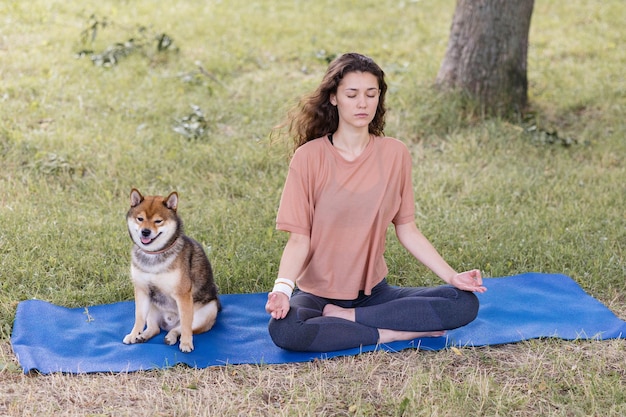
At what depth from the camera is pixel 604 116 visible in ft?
28.2

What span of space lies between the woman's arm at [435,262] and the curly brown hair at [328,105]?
2.07ft

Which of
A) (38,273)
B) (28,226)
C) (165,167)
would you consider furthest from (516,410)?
(165,167)

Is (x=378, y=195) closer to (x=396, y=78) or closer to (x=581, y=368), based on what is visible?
(x=581, y=368)

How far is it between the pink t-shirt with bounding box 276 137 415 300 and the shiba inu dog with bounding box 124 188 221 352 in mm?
558

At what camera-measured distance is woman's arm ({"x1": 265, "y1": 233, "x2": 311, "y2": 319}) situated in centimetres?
414

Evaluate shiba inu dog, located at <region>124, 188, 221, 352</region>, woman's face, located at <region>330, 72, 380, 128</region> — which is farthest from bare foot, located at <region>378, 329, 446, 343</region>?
woman's face, located at <region>330, 72, 380, 128</region>

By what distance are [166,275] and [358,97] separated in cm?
142

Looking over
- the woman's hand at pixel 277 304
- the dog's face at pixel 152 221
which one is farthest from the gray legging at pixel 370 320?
the dog's face at pixel 152 221

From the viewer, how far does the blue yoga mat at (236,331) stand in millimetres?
4262

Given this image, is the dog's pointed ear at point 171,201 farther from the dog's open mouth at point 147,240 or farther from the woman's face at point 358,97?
the woman's face at point 358,97

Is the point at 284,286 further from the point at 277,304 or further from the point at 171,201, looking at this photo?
the point at 171,201

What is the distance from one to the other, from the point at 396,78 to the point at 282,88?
1.34m

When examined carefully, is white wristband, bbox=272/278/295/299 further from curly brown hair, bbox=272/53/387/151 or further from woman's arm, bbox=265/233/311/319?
curly brown hair, bbox=272/53/387/151

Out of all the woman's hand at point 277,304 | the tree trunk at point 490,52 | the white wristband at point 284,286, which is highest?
the tree trunk at point 490,52
